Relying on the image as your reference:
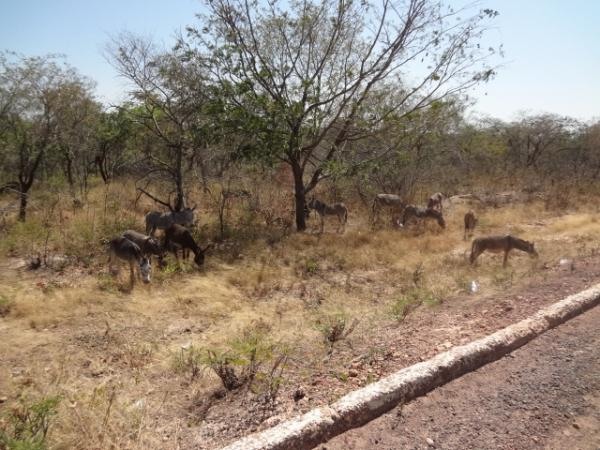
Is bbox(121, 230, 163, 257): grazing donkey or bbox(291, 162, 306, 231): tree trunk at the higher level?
bbox(291, 162, 306, 231): tree trunk

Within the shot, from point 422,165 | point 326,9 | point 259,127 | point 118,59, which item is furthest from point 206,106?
point 422,165

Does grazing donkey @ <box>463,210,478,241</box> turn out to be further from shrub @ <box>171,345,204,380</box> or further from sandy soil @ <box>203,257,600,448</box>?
shrub @ <box>171,345,204,380</box>

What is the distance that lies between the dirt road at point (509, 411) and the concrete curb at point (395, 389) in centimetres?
8

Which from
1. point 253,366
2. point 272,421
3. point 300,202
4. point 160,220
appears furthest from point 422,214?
point 272,421

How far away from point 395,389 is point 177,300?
4.13m

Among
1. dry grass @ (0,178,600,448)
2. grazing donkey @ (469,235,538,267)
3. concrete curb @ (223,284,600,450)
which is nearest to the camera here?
concrete curb @ (223,284,600,450)

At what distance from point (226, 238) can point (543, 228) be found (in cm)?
905

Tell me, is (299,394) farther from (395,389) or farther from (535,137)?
(535,137)

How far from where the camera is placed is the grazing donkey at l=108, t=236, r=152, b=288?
25.4ft

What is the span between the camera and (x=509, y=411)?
382cm

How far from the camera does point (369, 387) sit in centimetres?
393

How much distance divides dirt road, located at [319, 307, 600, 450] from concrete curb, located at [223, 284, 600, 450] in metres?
0.08

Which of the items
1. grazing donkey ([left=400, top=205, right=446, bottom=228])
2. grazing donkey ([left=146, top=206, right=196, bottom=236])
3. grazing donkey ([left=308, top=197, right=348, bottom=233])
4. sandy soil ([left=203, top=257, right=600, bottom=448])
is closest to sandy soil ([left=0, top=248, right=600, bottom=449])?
sandy soil ([left=203, top=257, right=600, bottom=448])

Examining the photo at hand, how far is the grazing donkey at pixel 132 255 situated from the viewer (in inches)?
305
